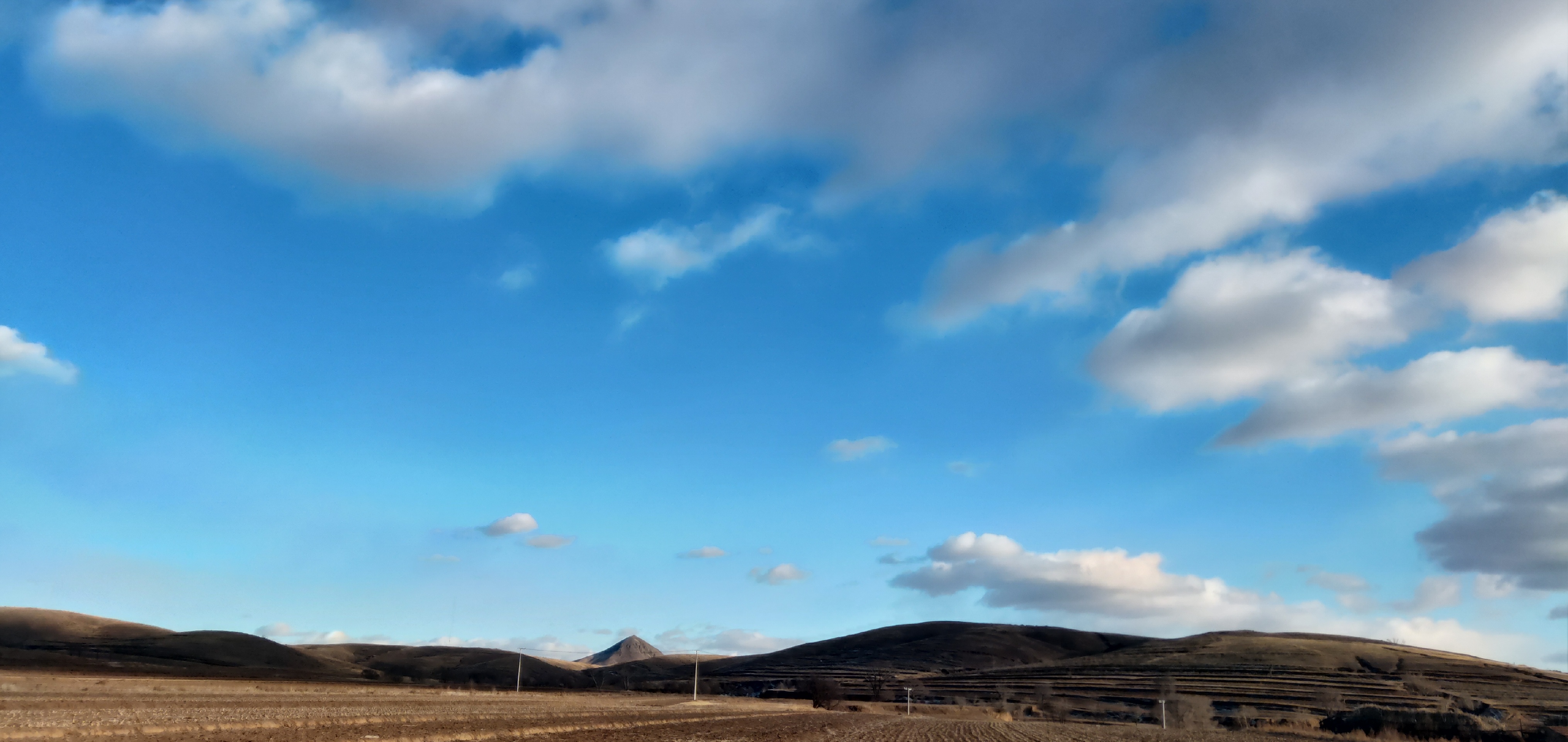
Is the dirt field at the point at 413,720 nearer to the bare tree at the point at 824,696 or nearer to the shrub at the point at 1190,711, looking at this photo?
the shrub at the point at 1190,711

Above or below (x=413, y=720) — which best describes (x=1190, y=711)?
below

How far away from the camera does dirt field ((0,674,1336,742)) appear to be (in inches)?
1407

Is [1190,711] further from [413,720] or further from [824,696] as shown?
[413,720]

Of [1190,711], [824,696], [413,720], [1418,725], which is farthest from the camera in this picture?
[824,696]

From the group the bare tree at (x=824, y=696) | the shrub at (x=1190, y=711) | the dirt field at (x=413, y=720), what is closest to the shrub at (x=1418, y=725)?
the dirt field at (x=413, y=720)

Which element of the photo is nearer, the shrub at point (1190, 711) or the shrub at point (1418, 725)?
the shrub at point (1418, 725)

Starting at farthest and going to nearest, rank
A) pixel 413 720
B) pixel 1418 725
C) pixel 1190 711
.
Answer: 1. pixel 1190 711
2. pixel 1418 725
3. pixel 413 720

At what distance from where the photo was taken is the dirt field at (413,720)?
3575cm

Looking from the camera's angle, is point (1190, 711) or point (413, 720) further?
point (1190, 711)

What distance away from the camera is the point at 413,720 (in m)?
48.5

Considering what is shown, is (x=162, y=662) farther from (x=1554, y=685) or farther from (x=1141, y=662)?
(x=1554, y=685)

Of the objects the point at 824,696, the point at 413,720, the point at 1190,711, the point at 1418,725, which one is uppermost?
the point at 413,720

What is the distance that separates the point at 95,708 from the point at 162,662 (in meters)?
165

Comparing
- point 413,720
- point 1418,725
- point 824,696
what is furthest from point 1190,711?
point 413,720
